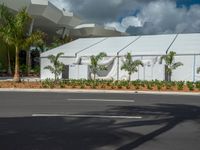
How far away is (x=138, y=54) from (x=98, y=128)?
24.3 metres

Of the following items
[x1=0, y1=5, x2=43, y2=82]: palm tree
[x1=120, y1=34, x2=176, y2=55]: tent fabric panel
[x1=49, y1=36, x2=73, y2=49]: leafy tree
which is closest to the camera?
[x1=0, y1=5, x2=43, y2=82]: palm tree

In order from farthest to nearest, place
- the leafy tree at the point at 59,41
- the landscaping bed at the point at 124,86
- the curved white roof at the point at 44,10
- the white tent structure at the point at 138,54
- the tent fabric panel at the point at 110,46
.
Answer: the leafy tree at the point at 59,41, the curved white roof at the point at 44,10, the tent fabric panel at the point at 110,46, the white tent structure at the point at 138,54, the landscaping bed at the point at 124,86

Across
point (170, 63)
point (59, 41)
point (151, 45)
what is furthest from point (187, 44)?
point (59, 41)

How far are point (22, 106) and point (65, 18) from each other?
131 feet

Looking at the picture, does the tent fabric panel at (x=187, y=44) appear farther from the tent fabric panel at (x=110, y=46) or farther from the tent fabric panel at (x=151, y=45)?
the tent fabric panel at (x=110, y=46)

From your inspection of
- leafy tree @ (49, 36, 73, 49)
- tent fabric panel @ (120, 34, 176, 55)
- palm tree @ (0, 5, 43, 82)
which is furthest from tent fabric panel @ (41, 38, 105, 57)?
palm tree @ (0, 5, 43, 82)

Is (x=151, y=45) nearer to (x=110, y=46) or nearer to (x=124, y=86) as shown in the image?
(x=110, y=46)

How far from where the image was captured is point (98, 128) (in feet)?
30.2

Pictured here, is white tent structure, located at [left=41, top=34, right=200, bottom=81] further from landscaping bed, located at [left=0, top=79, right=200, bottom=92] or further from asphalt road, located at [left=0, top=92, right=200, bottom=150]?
asphalt road, located at [left=0, top=92, right=200, bottom=150]

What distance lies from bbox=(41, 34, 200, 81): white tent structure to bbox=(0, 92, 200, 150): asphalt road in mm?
18652

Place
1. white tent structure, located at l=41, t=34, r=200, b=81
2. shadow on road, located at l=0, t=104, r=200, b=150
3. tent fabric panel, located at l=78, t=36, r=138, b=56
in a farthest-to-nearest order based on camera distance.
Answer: tent fabric panel, located at l=78, t=36, r=138, b=56
white tent structure, located at l=41, t=34, r=200, b=81
shadow on road, located at l=0, t=104, r=200, b=150

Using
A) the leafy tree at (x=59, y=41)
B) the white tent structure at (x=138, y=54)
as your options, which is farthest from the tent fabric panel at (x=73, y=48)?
the leafy tree at (x=59, y=41)

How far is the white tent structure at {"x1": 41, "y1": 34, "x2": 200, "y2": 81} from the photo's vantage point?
3153 centimetres

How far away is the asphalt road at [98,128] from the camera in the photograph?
739 cm
